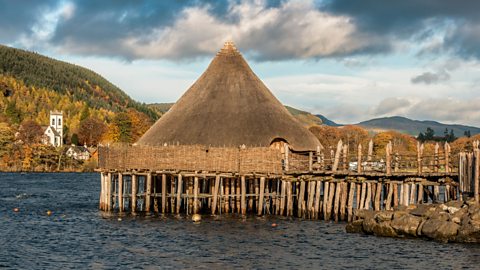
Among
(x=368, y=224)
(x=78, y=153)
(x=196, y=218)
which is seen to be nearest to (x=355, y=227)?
(x=368, y=224)

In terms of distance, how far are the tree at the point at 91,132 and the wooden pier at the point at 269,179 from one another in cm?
12430

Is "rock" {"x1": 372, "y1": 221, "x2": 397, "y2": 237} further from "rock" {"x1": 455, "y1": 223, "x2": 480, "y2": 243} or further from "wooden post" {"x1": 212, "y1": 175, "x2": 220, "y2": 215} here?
"wooden post" {"x1": 212, "y1": 175, "x2": 220, "y2": 215}

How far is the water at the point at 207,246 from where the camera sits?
29281mm

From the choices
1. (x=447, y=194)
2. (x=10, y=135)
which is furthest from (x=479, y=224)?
(x=10, y=135)

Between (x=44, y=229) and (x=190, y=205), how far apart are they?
9.26m

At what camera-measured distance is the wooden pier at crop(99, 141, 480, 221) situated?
39.2 m

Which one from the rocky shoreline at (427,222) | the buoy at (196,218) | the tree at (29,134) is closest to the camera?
the rocky shoreline at (427,222)

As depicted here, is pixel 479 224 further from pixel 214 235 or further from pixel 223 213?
pixel 223 213

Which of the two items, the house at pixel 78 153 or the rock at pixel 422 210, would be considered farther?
the house at pixel 78 153

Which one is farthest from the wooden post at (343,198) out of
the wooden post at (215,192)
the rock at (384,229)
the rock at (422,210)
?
the wooden post at (215,192)

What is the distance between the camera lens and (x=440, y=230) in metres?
33.3

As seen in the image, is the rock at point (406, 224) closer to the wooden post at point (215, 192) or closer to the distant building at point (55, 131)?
the wooden post at point (215, 192)

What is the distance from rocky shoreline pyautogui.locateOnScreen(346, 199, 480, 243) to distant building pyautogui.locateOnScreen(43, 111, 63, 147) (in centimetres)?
12775

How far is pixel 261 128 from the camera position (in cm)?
4644
